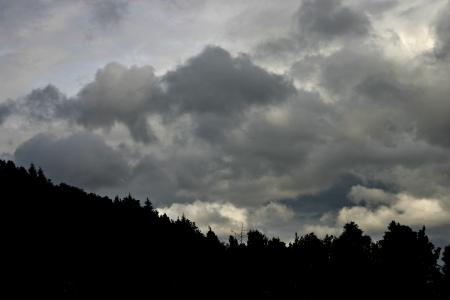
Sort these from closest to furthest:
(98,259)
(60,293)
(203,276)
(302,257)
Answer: (60,293)
(98,259)
(203,276)
(302,257)

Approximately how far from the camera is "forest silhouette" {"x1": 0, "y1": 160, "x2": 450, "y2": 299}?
94688 millimetres

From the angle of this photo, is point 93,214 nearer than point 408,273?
No

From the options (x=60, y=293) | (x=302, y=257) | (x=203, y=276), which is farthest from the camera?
(x=302, y=257)

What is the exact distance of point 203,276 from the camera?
130375 mm

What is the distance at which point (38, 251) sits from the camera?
99125mm

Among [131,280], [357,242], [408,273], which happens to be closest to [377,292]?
[408,273]

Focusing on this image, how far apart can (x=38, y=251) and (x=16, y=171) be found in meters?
25.6

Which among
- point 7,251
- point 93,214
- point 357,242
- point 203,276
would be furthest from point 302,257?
point 7,251

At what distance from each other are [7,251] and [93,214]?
27.4 m

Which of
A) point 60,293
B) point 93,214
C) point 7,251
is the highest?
point 93,214

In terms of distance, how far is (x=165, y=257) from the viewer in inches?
4983

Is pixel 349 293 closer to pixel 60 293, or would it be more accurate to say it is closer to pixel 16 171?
pixel 60 293

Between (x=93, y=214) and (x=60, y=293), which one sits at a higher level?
(x=93, y=214)

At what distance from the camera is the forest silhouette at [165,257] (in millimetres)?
94688
